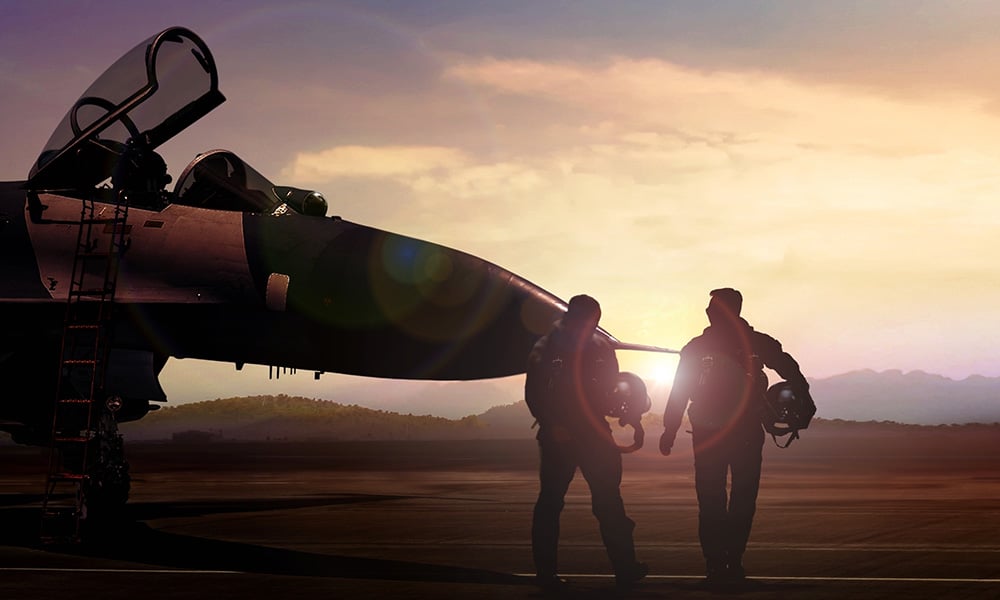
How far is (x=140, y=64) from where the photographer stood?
14945 millimetres

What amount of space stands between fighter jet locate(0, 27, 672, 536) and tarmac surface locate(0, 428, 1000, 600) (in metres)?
1.79

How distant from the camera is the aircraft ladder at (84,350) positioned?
13680 millimetres

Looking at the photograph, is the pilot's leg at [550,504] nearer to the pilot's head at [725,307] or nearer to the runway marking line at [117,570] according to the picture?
the pilot's head at [725,307]

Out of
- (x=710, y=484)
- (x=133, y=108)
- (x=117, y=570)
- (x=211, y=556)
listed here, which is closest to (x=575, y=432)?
(x=710, y=484)

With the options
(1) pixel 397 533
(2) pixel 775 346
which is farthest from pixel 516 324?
(2) pixel 775 346

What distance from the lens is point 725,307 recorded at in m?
10.3

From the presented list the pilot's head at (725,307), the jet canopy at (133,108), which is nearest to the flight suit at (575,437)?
the pilot's head at (725,307)

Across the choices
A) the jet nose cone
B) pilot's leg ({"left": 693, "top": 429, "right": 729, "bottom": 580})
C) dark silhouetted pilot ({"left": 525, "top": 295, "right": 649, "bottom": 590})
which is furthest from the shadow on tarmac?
the jet nose cone

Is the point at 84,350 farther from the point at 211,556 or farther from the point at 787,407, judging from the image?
the point at 787,407

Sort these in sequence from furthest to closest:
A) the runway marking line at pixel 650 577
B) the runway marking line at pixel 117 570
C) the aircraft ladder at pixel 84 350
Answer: the aircraft ladder at pixel 84 350
the runway marking line at pixel 117 570
the runway marking line at pixel 650 577

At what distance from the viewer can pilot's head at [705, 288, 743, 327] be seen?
1029cm

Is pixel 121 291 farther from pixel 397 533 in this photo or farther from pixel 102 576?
pixel 102 576

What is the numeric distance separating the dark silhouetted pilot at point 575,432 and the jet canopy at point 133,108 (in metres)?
7.56

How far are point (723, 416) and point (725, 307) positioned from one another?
0.93 meters
